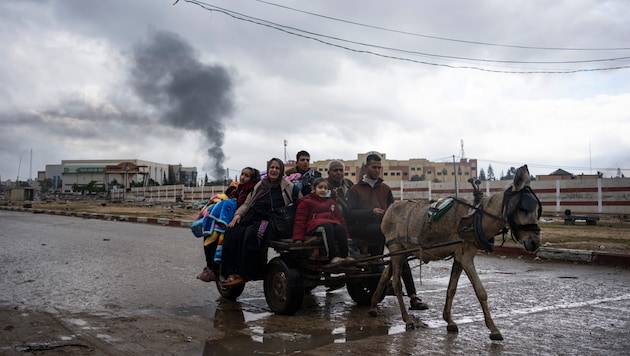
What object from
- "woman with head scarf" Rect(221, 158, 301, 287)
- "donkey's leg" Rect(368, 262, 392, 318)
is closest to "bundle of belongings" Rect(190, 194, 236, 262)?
"woman with head scarf" Rect(221, 158, 301, 287)

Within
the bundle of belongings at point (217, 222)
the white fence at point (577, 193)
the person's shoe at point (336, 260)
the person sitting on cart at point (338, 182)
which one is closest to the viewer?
the person's shoe at point (336, 260)

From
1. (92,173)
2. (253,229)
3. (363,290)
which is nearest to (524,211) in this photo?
(363,290)

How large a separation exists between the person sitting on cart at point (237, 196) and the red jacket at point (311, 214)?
1138 mm

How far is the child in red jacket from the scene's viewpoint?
5.99 meters

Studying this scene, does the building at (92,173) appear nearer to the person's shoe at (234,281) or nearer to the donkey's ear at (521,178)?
the person's shoe at (234,281)

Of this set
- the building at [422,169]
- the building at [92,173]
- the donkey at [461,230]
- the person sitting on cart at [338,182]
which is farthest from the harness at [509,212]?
the building at [92,173]

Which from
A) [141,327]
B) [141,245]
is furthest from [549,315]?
[141,245]

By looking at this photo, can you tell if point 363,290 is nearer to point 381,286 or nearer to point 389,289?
point 389,289

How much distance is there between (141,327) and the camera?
214 inches

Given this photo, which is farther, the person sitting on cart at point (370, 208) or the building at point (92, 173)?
the building at point (92, 173)

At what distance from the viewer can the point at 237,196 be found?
24.0ft

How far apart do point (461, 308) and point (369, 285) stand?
1.23m

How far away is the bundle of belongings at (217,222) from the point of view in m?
6.98

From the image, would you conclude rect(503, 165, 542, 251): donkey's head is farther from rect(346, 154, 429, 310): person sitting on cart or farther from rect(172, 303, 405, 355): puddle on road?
rect(346, 154, 429, 310): person sitting on cart
